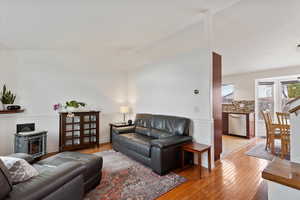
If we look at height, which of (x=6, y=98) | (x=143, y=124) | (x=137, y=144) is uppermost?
(x=6, y=98)

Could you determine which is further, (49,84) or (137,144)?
(49,84)

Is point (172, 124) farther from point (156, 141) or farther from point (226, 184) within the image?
point (226, 184)

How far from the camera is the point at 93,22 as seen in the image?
7.59ft

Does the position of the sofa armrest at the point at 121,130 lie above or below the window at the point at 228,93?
below

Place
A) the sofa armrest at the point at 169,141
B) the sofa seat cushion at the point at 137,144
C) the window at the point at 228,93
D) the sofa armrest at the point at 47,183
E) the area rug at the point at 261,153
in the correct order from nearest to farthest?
1. the sofa armrest at the point at 47,183
2. the sofa armrest at the point at 169,141
3. the sofa seat cushion at the point at 137,144
4. the area rug at the point at 261,153
5. the window at the point at 228,93

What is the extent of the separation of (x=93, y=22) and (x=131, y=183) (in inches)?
102

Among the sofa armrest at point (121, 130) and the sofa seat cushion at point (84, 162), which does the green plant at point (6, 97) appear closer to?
the sofa seat cushion at point (84, 162)

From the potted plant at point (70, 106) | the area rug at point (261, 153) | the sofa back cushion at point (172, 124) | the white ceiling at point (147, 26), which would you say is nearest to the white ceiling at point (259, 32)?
the white ceiling at point (147, 26)

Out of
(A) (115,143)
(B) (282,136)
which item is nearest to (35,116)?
(A) (115,143)

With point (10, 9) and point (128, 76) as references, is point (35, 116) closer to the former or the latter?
point (10, 9)

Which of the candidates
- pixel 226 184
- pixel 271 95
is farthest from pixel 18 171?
pixel 271 95

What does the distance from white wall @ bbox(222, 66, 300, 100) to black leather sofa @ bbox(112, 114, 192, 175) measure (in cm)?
376

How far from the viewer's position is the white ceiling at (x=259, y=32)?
210cm

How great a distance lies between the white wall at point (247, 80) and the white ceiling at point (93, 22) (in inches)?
148
